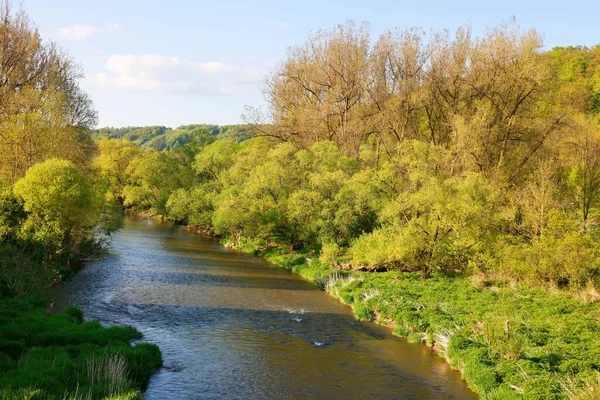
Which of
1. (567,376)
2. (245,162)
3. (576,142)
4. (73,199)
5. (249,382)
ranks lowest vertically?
(249,382)

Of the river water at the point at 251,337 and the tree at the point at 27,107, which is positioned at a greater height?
the tree at the point at 27,107

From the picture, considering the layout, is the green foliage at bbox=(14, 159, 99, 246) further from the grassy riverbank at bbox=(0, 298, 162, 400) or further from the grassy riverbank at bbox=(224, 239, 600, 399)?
the grassy riverbank at bbox=(224, 239, 600, 399)

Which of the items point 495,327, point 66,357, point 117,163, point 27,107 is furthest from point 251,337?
point 117,163

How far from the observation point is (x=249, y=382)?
20203 mm

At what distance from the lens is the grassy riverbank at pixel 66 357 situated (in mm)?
15348

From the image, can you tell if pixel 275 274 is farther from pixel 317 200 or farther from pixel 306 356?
pixel 306 356

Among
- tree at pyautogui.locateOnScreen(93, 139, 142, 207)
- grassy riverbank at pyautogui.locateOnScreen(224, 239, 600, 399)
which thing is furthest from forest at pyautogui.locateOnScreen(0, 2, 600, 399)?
tree at pyautogui.locateOnScreen(93, 139, 142, 207)

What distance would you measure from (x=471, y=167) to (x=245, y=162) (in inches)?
1230

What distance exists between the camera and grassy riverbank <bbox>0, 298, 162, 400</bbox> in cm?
1535

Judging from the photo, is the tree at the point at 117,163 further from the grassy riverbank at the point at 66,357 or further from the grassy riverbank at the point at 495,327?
A: the grassy riverbank at the point at 66,357

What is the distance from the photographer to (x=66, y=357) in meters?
18.1

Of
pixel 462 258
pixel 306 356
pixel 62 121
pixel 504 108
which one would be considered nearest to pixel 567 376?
pixel 306 356

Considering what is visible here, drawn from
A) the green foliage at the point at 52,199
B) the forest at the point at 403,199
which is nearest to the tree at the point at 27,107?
the forest at the point at 403,199

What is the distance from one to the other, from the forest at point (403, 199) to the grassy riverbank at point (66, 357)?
163 millimetres
